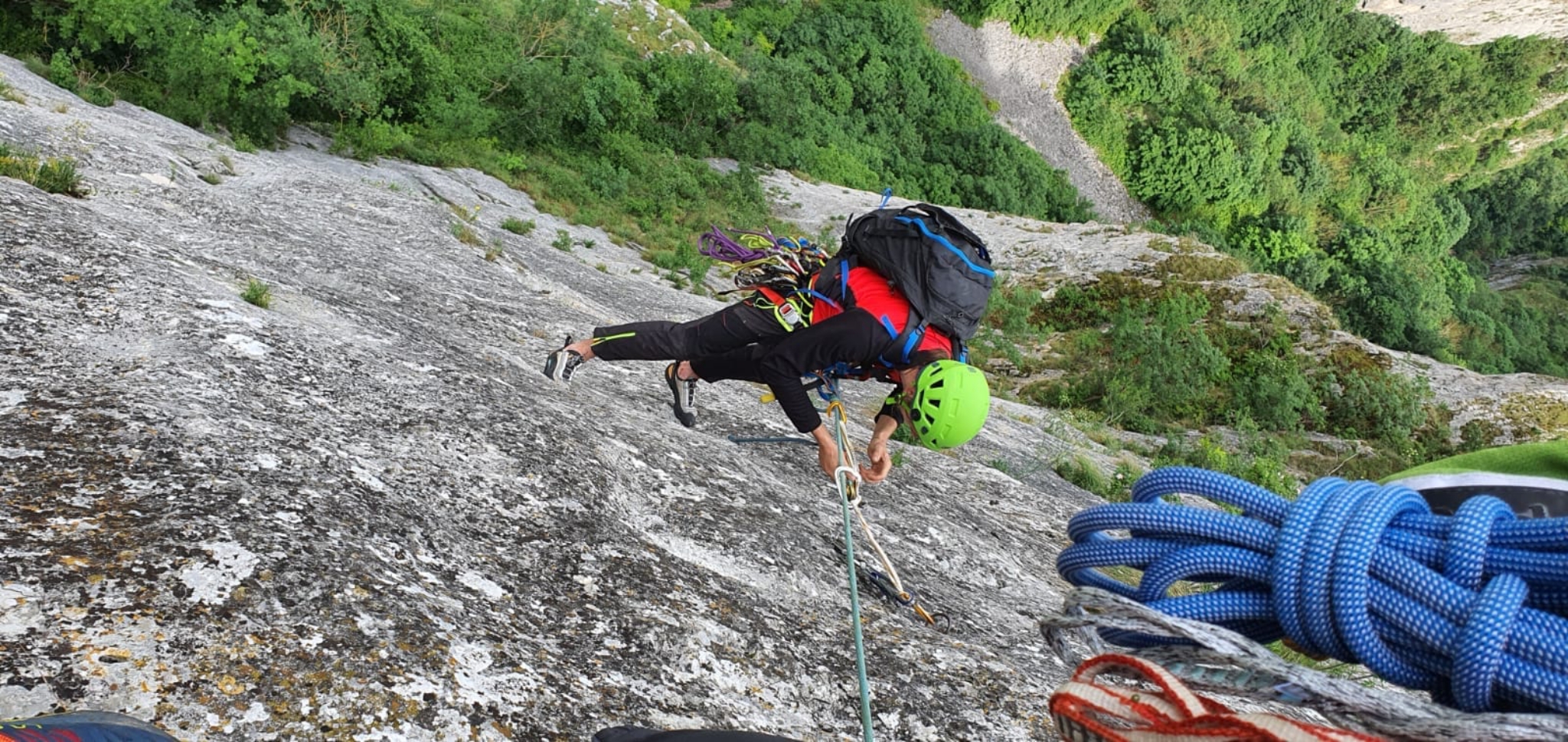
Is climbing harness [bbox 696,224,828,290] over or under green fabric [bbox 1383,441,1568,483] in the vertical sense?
under

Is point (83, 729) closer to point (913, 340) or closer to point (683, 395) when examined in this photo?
point (913, 340)

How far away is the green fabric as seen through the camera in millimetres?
1531

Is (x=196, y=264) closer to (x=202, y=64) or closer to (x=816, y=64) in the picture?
(x=202, y=64)

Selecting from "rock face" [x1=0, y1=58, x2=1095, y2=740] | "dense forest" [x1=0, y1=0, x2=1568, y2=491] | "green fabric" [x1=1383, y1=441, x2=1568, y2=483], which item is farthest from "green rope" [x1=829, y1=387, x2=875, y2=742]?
"dense forest" [x1=0, y1=0, x2=1568, y2=491]

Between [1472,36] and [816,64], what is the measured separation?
145 ft

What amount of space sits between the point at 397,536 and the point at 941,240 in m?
2.72

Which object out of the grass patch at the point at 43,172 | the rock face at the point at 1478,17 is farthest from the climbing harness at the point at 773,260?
the rock face at the point at 1478,17

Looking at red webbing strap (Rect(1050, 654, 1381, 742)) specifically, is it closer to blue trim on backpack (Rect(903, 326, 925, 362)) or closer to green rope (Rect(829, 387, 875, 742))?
green rope (Rect(829, 387, 875, 742))

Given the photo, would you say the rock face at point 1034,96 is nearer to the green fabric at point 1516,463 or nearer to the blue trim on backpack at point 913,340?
the blue trim on backpack at point 913,340

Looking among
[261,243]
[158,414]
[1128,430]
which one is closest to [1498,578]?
[158,414]

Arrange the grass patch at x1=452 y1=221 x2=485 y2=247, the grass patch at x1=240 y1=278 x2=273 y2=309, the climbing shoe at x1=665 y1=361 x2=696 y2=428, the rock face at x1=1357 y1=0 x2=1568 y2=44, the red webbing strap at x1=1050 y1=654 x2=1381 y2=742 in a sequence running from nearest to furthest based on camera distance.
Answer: the red webbing strap at x1=1050 y1=654 x2=1381 y2=742, the grass patch at x1=240 y1=278 x2=273 y2=309, the climbing shoe at x1=665 y1=361 x2=696 y2=428, the grass patch at x1=452 y1=221 x2=485 y2=247, the rock face at x1=1357 y1=0 x2=1568 y2=44

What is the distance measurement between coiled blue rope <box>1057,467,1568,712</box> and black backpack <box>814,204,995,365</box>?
2.39m

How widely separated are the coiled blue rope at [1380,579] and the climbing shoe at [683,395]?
3.61 metres

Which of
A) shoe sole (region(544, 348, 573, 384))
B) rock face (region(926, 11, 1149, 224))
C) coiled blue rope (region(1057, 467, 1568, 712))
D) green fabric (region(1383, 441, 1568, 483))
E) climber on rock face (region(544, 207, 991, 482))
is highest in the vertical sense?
rock face (region(926, 11, 1149, 224))
